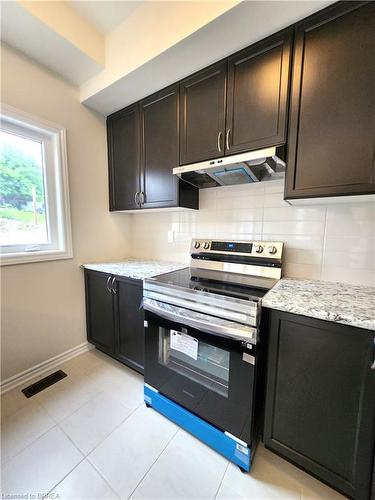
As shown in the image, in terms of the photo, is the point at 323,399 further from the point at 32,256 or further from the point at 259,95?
the point at 32,256

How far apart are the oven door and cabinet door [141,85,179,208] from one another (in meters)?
0.99

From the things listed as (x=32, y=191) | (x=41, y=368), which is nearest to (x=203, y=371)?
(x=41, y=368)

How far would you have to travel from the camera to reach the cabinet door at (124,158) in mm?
1899

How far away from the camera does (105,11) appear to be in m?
1.43

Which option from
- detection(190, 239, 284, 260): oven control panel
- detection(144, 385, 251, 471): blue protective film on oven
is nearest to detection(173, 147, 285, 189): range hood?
detection(190, 239, 284, 260): oven control panel

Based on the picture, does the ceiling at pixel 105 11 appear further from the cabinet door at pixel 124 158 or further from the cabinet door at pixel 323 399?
the cabinet door at pixel 323 399

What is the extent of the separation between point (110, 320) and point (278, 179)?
5.92 feet

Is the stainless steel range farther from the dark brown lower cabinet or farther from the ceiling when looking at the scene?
the ceiling

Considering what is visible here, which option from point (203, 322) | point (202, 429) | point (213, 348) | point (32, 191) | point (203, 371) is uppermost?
point (32, 191)

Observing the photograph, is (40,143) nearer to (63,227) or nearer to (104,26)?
(63,227)

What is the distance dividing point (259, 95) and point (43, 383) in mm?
2611

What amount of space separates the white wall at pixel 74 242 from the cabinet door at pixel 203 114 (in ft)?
3.35

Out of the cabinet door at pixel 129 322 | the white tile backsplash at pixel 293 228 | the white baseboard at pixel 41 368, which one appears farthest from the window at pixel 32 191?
the white tile backsplash at pixel 293 228

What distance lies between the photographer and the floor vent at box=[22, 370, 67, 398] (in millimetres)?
1570
